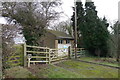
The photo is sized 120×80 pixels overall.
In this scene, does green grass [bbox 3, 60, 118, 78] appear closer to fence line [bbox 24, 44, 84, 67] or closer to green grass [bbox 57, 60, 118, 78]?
green grass [bbox 57, 60, 118, 78]

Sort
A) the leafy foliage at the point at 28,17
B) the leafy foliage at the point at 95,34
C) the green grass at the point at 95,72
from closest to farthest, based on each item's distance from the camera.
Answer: the green grass at the point at 95,72
the leafy foliage at the point at 28,17
the leafy foliage at the point at 95,34

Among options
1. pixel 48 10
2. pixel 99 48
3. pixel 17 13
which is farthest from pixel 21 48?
pixel 99 48

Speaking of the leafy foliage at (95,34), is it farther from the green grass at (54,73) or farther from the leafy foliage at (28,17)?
the green grass at (54,73)

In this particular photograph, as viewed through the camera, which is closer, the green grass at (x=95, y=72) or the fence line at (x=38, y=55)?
the green grass at (x=95, y=72)

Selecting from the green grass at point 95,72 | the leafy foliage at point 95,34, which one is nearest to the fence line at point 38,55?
the green grass at point 95,72

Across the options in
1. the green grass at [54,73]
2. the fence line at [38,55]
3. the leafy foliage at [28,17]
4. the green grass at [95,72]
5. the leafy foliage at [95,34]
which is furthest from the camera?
the leafy foliage at [95,34]

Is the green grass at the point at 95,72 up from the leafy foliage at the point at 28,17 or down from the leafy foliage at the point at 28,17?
down

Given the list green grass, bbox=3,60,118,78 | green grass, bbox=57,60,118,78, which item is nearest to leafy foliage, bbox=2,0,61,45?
green grass, bbox=3,60,118,78

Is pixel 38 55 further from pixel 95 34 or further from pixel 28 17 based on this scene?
pixel 95 34

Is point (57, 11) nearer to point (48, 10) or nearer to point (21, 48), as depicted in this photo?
point (48, 10)

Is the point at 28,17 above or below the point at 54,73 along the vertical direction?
above

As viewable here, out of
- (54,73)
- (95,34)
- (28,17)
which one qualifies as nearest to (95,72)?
(54,73)

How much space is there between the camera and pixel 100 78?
14.3 feet

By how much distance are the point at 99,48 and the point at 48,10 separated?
9002mm
